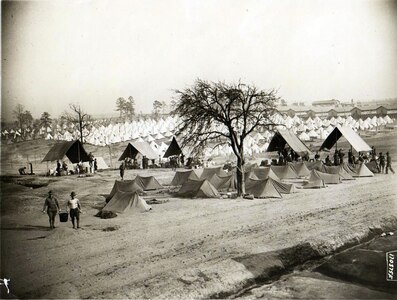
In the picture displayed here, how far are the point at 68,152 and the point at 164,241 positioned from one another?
527 centimetres

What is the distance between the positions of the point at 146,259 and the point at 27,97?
5072mm

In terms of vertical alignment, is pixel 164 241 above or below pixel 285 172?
below

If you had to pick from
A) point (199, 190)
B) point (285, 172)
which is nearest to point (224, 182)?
point (199, 190)

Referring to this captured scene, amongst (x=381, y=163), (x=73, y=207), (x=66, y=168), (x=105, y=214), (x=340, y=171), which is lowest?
(x=105, y=214)

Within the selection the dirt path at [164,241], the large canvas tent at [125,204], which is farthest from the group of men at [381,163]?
the large canvas tent at [125,204]

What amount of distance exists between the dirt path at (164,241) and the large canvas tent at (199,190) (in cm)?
144

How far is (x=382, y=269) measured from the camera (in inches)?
348

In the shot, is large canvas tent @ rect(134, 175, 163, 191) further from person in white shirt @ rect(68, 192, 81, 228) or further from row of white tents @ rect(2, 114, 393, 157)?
person in white shirt @ rect(68, 192, 81, 228)

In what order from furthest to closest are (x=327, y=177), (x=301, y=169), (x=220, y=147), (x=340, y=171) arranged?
(x=220, y=147), (x=301, y=169), (x=340, y=171), (x=327, y=177)

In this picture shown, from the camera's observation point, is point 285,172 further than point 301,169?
No

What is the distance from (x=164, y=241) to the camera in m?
9.61

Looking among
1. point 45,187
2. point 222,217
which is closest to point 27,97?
point 45,187

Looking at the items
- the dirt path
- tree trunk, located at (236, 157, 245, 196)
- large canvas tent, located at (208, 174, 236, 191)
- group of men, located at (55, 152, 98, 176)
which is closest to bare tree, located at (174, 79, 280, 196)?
tree trunk, located at (236, 157, 245, 196)

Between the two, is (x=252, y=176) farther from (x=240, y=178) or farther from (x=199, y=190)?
(x=199, y=190)
